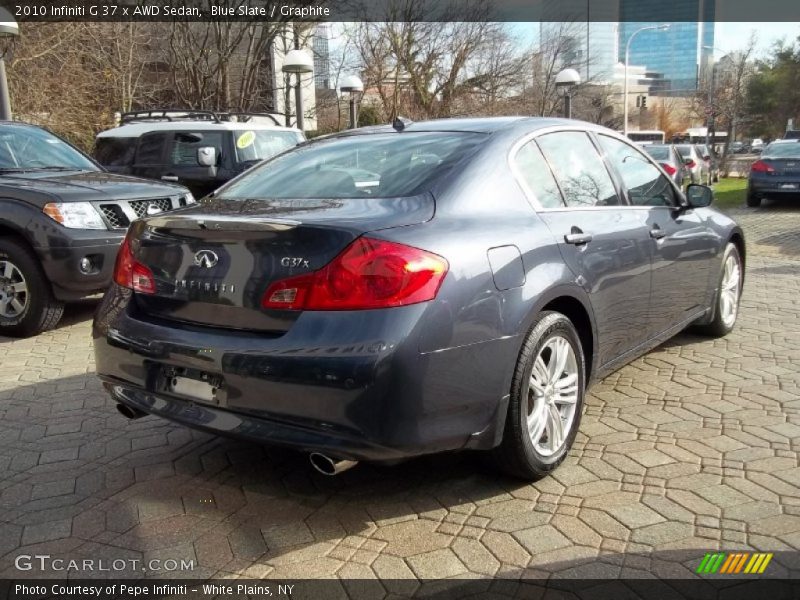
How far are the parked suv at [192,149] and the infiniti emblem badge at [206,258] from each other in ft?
19.8

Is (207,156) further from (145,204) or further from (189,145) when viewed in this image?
(145,204)

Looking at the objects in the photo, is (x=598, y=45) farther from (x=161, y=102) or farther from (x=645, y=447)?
(x=645, y=447)

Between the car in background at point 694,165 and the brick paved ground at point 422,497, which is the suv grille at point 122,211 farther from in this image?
the car in background at point 694,165

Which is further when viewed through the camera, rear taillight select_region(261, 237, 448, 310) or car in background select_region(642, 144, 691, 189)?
car in background select_region(642, 144, 691, 189)

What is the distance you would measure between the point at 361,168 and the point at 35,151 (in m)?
5.04

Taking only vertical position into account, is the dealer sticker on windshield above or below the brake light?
above

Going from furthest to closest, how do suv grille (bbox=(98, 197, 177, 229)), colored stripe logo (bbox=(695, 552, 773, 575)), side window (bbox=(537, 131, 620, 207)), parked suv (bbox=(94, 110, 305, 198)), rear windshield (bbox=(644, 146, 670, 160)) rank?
rear windshield (bbox=(644, 146, 670, 160))
parked suv (bbox=(94, 110, 305, 198))
suv grille (bbox=(98, 197, 177, 229))
side window (bbox=(537, 131, 620, 207))
colored stripe logo (bbox=(695, 552, 773, 575))

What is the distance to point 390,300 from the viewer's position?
8.55 ft

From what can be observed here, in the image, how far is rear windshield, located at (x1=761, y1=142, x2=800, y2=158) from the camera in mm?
16109

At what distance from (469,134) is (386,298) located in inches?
51.3

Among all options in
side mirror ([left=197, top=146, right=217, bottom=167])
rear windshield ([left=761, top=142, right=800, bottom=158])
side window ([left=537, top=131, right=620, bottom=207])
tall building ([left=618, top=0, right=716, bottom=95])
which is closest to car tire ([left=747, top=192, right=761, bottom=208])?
rear windshield ([left=761, top=142, right=800, bottom=158])

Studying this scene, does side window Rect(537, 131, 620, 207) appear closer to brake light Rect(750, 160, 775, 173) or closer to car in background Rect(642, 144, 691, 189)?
brake light Rect(750, 160, 775, 173)

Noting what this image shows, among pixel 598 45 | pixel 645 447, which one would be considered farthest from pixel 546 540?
pixel 598 45

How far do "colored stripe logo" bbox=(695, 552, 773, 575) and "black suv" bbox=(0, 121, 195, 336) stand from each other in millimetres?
5082
